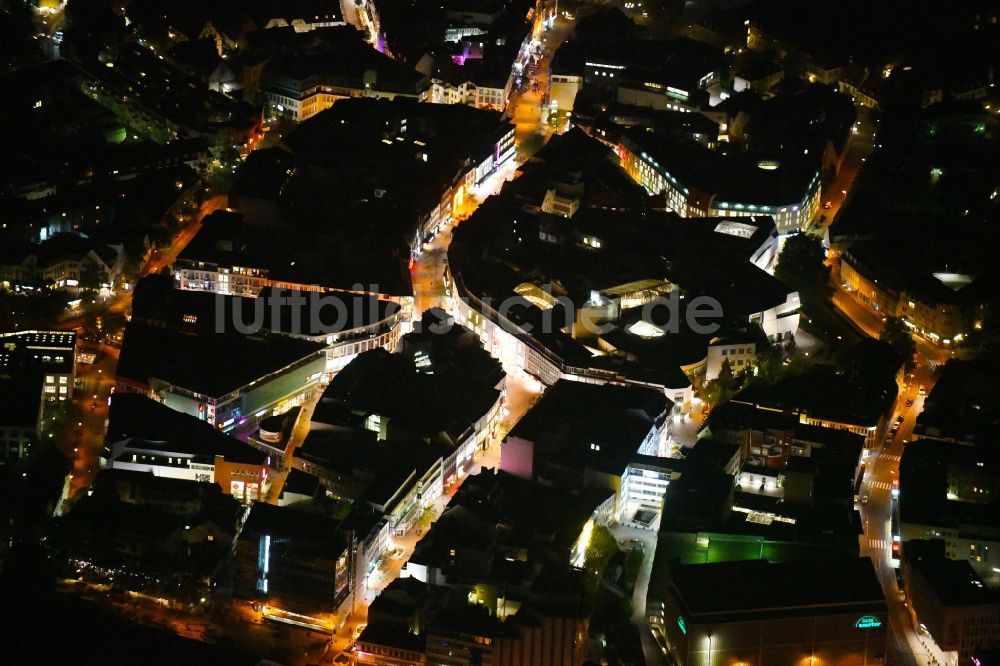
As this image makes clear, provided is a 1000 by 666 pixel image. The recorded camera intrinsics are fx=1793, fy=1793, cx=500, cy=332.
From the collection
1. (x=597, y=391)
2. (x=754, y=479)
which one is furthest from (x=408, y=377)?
(x=754, y=479)

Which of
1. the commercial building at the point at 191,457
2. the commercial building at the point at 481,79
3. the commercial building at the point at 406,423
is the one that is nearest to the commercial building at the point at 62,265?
the commercial building at the point at 191,457

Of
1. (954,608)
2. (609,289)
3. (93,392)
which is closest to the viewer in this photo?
(954,608)

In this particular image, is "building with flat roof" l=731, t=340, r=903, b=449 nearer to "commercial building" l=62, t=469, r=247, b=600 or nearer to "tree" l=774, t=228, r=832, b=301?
"tree" l=774, t=228, r=832, b=301

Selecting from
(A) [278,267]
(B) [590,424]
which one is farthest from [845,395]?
(A) [278,267]

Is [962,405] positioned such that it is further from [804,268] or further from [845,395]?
[804,268]

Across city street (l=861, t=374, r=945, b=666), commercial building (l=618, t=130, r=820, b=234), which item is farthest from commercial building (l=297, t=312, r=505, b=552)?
commercial building (l=618, t=130, r=820, b=234)

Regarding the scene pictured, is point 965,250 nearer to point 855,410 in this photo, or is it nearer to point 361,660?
point 855,410

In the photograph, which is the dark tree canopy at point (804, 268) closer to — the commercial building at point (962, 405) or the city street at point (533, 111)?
the commercial building at point (962, 405)
